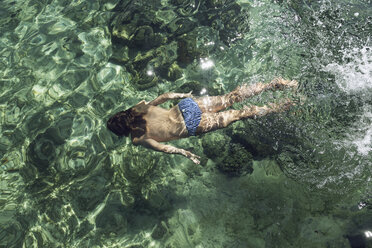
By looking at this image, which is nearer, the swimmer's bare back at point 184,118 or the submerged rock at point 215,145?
the swimmer's bare back at point 184,118

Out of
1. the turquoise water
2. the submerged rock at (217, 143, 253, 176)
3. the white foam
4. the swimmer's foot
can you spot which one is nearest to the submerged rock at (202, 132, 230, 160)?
the turquoise water

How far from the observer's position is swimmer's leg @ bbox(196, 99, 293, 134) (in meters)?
5.70

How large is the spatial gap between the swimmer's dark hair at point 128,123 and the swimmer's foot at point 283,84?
112 inches

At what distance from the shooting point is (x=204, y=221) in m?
5.17

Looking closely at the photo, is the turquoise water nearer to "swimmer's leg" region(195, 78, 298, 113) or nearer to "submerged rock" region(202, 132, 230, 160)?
"submerged rock" region(202, 132, 230, 160)

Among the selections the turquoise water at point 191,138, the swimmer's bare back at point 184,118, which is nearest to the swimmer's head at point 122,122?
the swimmer's bare back at point 184,118

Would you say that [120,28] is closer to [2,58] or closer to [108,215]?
[2,58]

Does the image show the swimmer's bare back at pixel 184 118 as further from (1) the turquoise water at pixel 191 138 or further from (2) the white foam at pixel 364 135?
(2) the white foam at pixel 364 135

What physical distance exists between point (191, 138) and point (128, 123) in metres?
1.44

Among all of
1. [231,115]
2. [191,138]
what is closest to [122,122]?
[191,138]

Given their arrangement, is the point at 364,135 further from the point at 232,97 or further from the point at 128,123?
the point at 128,123

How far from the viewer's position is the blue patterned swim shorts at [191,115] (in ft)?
18.3

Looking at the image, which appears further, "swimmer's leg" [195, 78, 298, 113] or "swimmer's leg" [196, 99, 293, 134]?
"swimmer's leg" [195, 78, 298, 113]

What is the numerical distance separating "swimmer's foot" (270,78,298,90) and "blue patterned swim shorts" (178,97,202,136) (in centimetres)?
175
